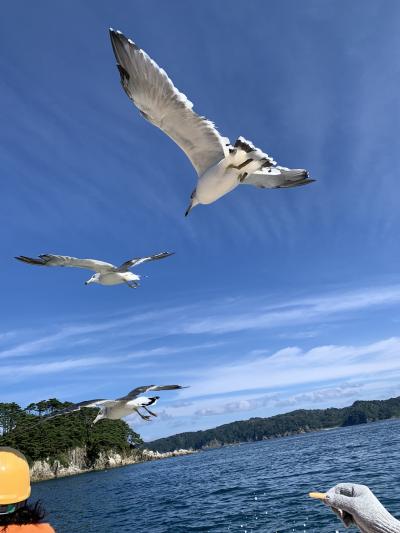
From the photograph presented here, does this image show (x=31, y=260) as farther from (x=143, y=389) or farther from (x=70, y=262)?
(x=143, y=389)

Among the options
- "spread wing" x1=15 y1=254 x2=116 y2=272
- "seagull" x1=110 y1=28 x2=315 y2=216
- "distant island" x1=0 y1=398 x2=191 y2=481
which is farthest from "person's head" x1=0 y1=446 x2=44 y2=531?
"distant island" x1=0 y1=398 x2=191 y2=481

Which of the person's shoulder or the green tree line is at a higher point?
the green tree line

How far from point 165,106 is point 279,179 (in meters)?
1.73

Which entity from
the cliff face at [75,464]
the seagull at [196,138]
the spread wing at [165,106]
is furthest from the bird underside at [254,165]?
the cliff face at [75,464]

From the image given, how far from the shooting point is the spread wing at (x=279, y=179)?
616 cm

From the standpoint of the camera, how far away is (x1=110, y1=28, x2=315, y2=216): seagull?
4.98 metres

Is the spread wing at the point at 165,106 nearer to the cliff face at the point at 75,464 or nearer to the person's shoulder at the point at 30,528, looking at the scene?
the person's shoulder at the point at 30,528

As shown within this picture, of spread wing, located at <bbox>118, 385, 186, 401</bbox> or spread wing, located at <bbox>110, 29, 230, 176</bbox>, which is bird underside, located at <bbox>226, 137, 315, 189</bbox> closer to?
spread wing, located at <bbox>110, 29, 230, 176</bbox>

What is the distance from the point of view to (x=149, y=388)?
528 cm

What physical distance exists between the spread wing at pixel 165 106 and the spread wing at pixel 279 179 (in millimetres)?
591

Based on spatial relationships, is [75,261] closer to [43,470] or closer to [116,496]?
[116,496]

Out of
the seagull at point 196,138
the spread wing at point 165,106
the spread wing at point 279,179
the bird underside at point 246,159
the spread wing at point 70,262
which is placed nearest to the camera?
the spread wing at point 165,106

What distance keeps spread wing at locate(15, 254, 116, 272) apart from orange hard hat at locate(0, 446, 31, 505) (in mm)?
5248

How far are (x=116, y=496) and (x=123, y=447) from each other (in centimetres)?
7750
